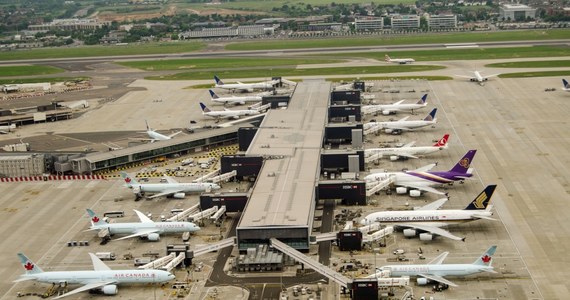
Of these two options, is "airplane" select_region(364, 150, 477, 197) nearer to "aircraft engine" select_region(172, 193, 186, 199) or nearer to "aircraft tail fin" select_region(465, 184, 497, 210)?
"aircraft tail fin" select_region(465, 184, 497, 210)

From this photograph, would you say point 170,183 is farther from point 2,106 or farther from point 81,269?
point 2,106

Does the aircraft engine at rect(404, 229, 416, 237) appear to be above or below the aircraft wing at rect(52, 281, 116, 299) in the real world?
below

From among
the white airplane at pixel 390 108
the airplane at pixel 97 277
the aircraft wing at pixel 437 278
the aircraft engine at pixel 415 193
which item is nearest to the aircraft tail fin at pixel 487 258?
the aircraft wing at pixel 437 278

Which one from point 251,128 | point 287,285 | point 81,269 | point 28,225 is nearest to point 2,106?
point 251,128

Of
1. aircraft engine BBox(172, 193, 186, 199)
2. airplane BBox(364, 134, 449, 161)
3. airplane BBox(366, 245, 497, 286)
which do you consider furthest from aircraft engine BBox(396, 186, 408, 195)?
aircraft engine BBox(172, 193, 186, 199)

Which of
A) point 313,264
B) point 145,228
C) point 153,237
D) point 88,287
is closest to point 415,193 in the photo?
point 313,264

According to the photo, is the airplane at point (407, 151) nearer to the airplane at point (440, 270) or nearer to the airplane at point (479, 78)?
the airplane at point (440, 270)
